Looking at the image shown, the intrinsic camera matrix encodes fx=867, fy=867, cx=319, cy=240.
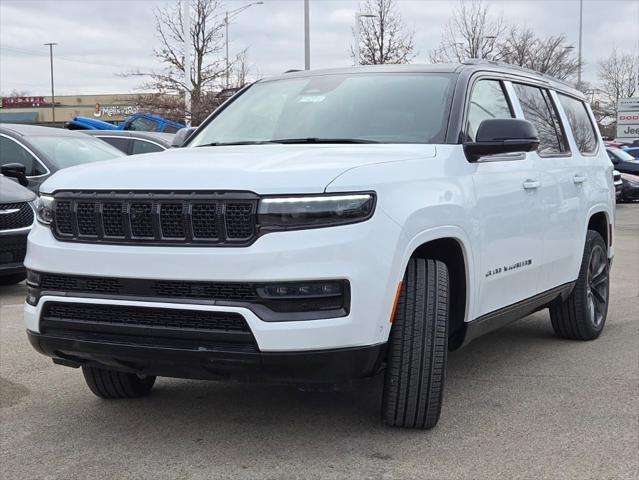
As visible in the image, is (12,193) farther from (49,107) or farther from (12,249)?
(49,107)

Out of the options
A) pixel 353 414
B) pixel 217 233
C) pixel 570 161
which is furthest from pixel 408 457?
pixel 570 161

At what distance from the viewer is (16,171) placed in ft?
31.3

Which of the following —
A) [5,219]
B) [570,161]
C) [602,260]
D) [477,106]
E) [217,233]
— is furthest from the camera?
[5,219]

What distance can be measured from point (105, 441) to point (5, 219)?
15.9ft

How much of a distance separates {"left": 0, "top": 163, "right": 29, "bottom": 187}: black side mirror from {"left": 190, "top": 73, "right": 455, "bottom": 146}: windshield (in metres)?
4.80

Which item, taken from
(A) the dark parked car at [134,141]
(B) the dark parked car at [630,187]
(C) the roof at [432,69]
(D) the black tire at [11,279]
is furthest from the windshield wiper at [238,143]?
(B) the dark parked car at [630,187]

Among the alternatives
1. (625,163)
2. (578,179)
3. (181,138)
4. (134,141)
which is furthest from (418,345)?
(625,163)

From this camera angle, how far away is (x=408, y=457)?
3777mm

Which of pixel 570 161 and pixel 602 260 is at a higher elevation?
pixel 570 161

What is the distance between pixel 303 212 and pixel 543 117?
9.54 ft

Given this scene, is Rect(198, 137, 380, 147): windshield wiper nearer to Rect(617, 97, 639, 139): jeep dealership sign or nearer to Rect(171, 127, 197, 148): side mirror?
Rect(171, 127, 197, 148): side mirror

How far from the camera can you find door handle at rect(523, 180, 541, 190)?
4.98 metres

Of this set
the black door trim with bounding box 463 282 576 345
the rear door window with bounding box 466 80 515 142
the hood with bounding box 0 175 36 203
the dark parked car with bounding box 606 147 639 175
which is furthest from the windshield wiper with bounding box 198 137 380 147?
the dark parked car with bounding box 606 147 639 175

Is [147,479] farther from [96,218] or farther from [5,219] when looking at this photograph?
[5,219]
